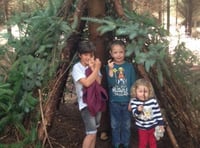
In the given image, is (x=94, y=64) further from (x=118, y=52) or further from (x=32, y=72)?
(x=32, y=72)

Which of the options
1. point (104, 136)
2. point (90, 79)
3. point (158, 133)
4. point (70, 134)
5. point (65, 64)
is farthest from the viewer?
point (70, 134)

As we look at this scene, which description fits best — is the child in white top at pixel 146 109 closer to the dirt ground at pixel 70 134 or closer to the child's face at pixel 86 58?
the child's face at pixel 86 58

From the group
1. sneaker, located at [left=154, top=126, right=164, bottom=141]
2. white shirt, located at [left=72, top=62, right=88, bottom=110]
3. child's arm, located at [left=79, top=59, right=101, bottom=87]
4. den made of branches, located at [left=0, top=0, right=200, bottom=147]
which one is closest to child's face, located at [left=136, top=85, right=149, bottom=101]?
den made of branches, located at [left=0, top=0, right=200, bottom=147]

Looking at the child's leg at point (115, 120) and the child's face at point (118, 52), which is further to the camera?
the child's leg at point (115, 120)

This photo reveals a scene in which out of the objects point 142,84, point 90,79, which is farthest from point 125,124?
point 90,79

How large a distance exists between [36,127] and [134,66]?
4.78 ft

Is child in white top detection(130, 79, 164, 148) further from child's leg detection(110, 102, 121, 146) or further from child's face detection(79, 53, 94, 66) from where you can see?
child's face detection(79, 53, 94, 66)

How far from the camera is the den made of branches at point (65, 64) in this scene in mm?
4305

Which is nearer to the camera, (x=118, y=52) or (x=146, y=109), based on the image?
(x=146, y=109)

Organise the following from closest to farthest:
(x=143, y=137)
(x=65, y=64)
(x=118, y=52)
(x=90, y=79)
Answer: (x=90, y=79) < (x=143, y=137) < (x=118, y=52) < (x=65, y=64)

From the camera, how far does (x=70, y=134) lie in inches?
200

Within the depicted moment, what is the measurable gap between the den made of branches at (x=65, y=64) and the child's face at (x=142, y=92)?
26 centimetres

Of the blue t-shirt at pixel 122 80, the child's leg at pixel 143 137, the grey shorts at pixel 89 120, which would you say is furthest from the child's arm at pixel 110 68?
the child's leg at pixel 143 137

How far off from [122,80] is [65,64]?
752mm
